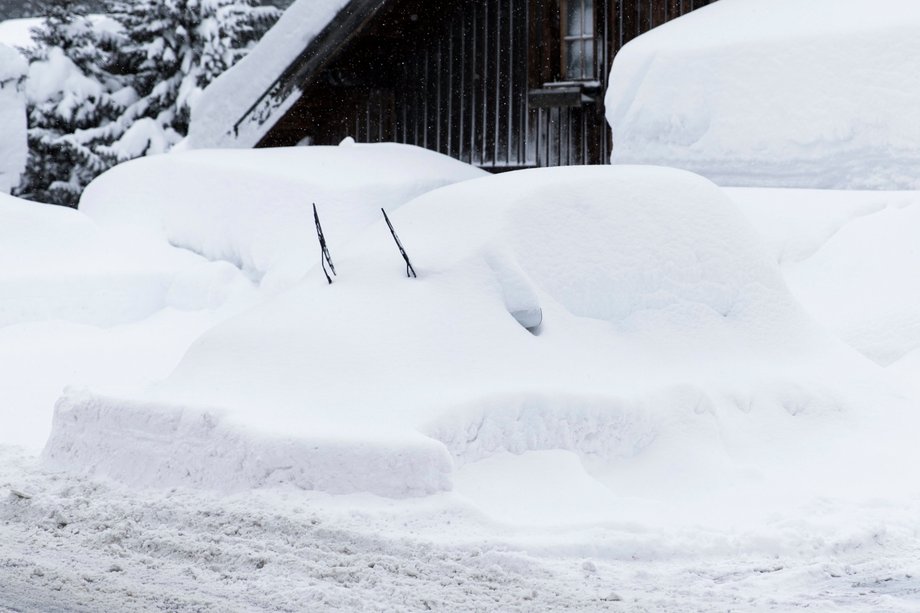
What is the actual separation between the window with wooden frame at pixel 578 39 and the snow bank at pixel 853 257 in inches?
170

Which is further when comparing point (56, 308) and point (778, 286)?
point (56, 308)

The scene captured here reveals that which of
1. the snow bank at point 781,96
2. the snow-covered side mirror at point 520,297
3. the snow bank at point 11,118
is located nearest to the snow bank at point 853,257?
the snow bank at point 781,96

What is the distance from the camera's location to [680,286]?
21.1 feet

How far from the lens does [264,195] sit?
1093 cm

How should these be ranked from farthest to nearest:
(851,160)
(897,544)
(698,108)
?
1. (698,108)
2. (851,160)
3. (897,544)

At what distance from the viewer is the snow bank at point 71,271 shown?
10.5 m

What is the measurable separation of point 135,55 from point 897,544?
736 inches

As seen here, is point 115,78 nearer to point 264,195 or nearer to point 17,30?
point 17,30

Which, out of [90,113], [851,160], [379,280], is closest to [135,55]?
[90,113]

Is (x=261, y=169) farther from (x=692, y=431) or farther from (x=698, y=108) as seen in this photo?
(x=692, y=431)

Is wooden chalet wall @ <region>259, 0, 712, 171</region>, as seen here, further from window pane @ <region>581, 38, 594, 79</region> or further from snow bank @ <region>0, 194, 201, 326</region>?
snow bank @ <region>0, 194, 201, 326</region>

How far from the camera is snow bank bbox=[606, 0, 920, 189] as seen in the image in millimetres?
10016

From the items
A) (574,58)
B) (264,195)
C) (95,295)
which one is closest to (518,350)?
(264,195)

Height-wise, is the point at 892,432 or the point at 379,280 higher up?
the point at 379,280
